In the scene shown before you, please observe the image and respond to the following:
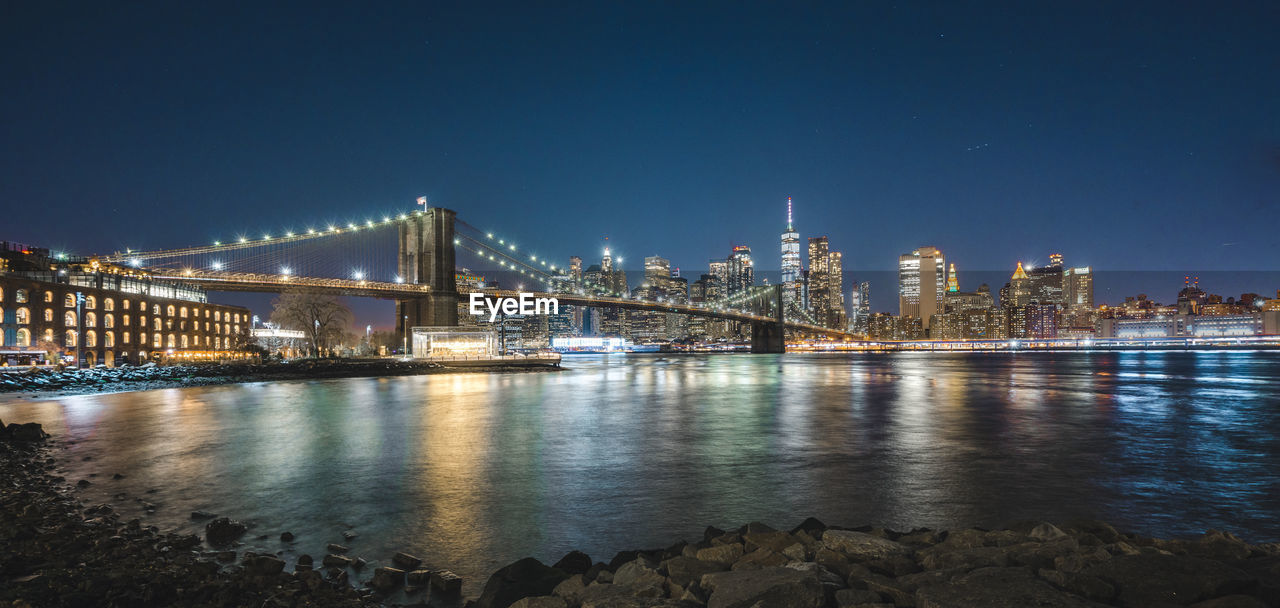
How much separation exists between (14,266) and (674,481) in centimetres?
8319

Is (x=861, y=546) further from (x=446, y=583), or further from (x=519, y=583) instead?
(x=446, y=583)

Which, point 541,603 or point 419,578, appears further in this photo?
point 419,578

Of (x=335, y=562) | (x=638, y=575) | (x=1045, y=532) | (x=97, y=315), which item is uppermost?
(x=97, y=315)

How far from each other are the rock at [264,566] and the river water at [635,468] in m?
0.79

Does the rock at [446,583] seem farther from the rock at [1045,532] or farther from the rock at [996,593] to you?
the rock at [1045,532]

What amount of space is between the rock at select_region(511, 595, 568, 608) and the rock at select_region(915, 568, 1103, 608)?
2.35 m

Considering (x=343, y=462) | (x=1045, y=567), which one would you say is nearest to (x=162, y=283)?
(x=343, y=462)

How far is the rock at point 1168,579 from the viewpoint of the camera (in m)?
3.90

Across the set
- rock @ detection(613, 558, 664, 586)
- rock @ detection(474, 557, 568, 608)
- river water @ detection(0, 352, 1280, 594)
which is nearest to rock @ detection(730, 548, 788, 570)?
rock @ detection(613, 558, 664, 586)

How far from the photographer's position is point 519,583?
5328 mm

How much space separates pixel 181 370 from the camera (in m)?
46.6

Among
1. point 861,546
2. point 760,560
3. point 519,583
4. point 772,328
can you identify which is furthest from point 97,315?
point 772,328

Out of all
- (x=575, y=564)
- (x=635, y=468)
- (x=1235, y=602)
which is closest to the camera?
(x=1235, y=602)
